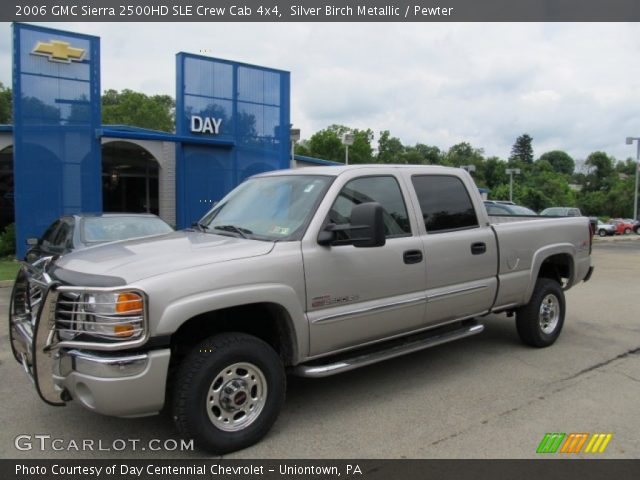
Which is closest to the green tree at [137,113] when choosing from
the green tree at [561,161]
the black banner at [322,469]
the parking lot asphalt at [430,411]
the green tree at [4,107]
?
the green tree at [4,107]

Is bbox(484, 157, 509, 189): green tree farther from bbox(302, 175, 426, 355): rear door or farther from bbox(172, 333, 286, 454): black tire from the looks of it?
bbox(172, 333, 286, 454): black tire

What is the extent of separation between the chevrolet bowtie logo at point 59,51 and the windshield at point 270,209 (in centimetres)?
1160

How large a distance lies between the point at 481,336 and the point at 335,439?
11.1 ft

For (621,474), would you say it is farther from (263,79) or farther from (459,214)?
(263,79)

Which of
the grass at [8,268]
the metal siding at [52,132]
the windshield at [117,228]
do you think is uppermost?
the metal siding at [52,132]

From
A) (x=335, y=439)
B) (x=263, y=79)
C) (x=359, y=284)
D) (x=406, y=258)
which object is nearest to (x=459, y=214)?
(x=406, y=258)

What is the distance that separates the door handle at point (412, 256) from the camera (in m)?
4.48

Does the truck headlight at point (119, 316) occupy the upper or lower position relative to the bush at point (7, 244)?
upper

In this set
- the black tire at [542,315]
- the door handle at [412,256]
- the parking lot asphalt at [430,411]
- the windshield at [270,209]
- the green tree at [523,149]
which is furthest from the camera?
the green tree at [523,149]

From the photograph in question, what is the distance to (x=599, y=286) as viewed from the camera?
1090 centimetres

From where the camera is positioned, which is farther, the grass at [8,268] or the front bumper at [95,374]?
the grass at [8,268]

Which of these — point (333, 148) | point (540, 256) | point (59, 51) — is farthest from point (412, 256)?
point (333, 148)

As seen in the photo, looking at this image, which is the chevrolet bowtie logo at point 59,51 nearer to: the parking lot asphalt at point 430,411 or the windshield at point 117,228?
the windshield at point 117,228

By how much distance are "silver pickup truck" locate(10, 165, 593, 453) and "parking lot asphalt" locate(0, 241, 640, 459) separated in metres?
0.41
